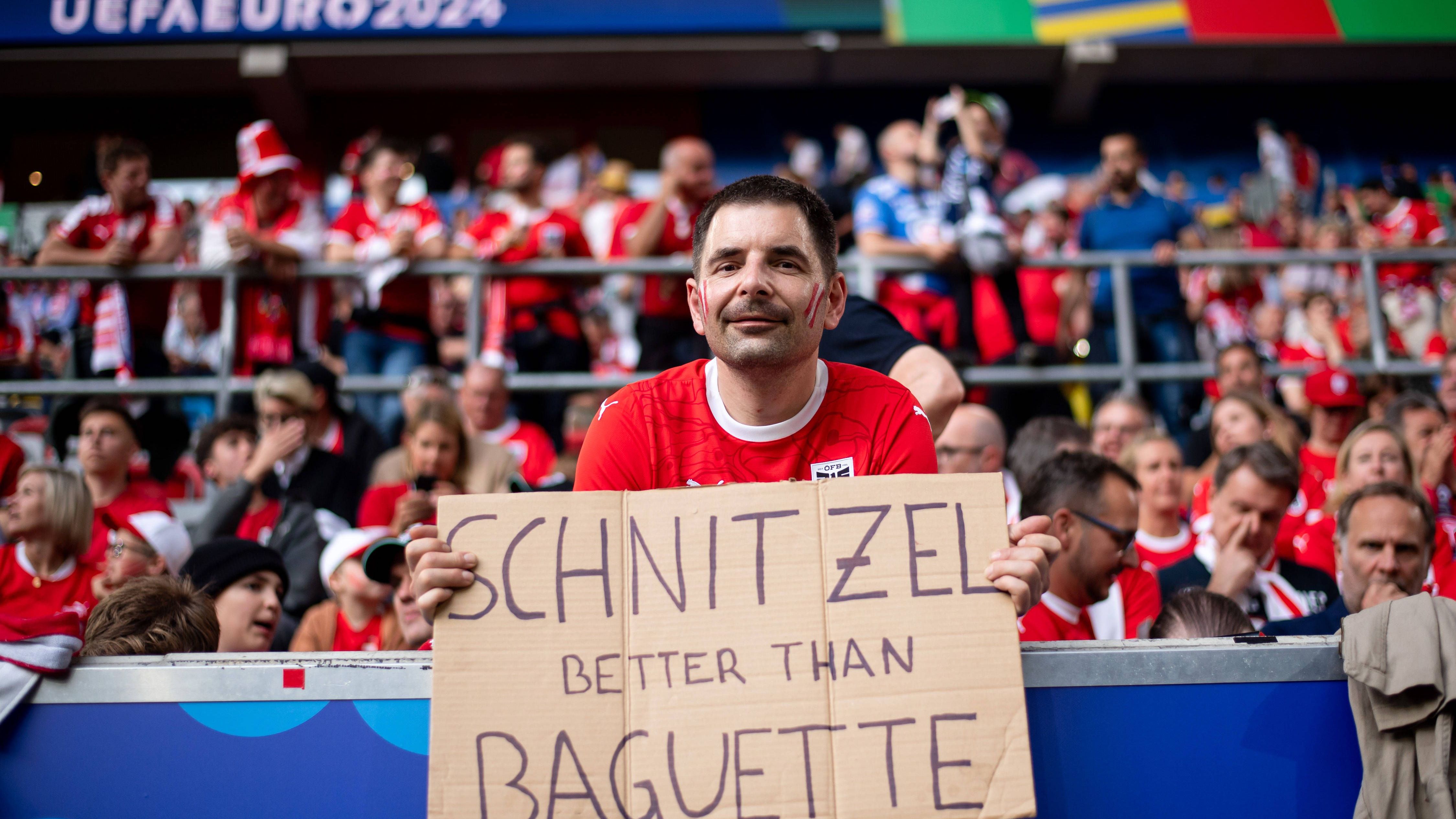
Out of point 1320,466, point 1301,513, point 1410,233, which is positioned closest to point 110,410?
point 1301,513

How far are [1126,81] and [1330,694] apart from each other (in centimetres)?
1188

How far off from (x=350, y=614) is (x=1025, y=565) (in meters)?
2.98

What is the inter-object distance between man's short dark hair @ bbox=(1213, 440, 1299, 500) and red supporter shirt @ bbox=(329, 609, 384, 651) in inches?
123

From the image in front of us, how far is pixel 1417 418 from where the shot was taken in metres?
5.28

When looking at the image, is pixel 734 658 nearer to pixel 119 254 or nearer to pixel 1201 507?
pixel 1201 507

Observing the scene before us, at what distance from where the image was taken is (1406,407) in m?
5.34

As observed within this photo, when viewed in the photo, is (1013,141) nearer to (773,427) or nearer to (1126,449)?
(1126,449)

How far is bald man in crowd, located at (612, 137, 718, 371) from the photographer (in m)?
6.13

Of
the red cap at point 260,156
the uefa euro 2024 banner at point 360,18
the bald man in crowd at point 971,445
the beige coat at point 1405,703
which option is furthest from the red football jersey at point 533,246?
the uefa euro 2024 banner at point 360,18

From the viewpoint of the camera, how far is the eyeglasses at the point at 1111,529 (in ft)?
11.6

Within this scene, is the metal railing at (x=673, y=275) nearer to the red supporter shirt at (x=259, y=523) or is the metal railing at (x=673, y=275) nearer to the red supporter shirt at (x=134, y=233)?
the red supporter shirt at (x=134, y=233)

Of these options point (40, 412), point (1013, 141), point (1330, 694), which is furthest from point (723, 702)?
point (1013, 141)

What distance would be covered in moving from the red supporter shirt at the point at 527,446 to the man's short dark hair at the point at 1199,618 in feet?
11.4

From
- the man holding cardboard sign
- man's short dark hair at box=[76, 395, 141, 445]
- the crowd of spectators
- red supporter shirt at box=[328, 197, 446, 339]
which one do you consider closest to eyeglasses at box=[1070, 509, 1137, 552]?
the crowd of spectators
